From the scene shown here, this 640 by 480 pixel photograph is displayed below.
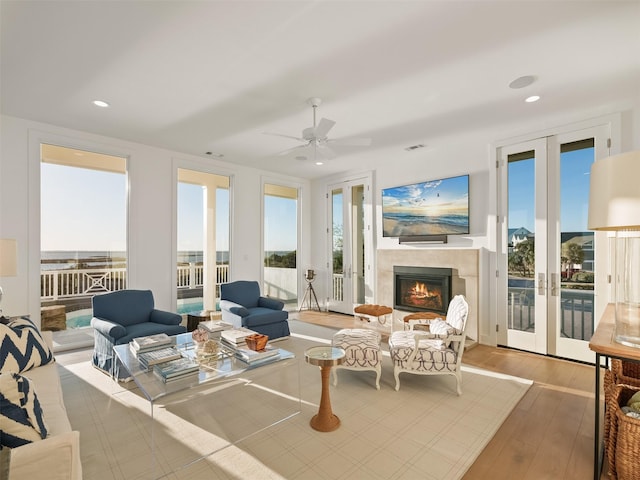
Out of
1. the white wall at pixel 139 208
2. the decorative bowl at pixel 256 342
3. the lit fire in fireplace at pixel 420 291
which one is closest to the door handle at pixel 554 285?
the lit fire in fireplace at pixel 420 291

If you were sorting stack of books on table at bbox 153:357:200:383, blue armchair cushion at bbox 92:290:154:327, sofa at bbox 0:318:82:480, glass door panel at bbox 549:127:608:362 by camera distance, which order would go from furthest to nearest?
glass door panel at bbox 549:127:608:362 < blue armchair cushion at bbox 92:290:154:327 < stack of books on table at bbox 153:357:200:383 < sofa at bbox 0:318:82:480

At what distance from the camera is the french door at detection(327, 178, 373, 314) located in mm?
6445

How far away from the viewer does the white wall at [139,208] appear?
13.1 feet

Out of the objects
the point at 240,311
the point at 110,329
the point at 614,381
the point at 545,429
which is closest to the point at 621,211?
the point at 614,381

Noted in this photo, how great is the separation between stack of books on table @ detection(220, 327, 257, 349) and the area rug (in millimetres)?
488

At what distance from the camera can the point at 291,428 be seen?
8.16 feet

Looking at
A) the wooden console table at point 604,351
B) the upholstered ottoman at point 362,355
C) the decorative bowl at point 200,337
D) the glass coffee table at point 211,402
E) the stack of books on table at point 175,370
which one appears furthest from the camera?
the upholstered ottoman at point 362,355

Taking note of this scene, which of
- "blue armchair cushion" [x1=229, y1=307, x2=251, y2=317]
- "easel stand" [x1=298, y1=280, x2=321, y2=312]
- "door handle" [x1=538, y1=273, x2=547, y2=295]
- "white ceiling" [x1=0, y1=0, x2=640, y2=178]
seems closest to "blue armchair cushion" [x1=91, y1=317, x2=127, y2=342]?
"blue armchair cushion" [x1=229, y1=307, x2=251, y2=317]

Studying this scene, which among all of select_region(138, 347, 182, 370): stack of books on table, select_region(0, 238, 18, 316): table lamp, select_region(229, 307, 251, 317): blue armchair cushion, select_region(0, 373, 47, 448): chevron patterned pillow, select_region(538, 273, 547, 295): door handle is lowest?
select_region(229, 307, 251, 317): blue armchair cushion

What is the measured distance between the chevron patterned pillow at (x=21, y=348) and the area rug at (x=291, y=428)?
1.69ft

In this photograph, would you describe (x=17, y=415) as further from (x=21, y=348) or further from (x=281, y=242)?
(x=281, y=242)

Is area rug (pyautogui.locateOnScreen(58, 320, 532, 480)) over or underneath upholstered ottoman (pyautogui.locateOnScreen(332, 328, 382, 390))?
underneath

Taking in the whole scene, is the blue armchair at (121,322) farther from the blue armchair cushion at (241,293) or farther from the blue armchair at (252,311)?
the blue armchair cushion at (241,293)

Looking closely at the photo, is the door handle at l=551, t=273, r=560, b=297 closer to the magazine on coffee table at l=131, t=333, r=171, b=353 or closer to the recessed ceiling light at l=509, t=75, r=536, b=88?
the recessed ceiling light at l=509, t=75, r=536, b=88
